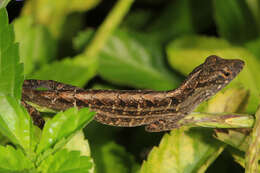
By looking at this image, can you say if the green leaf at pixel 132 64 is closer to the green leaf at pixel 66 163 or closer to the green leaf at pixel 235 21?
the green leaf at pixel 235 21

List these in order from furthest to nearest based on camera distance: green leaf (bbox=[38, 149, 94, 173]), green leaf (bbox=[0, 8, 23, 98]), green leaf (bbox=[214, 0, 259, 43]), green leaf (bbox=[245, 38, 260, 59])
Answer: green leaf (bbox=[214, 0, 259, 43]) → green leaf (bbox=[245, 38, 260, 59]) → green leaf (bbox=[0, 8, 23, 98]) → green leaf (bbox=[38, 149, 94, 173])

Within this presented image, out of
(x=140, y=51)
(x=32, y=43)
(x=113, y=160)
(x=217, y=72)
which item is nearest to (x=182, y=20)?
(x=140, y=51)

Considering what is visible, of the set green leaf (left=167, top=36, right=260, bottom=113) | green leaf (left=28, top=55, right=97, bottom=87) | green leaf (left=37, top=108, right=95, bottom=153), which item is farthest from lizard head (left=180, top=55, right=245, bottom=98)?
green leaf (left=37, top=108, right=95, bottom=153)

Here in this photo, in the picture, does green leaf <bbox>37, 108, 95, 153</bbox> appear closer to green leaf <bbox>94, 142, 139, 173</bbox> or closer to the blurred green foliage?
the blurred green foliage

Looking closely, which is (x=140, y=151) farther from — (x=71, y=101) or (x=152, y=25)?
(x=152, y=25)

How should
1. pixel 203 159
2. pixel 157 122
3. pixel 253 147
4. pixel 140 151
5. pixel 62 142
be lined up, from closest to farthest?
pixel 62 142 → pixel 253 147 → pixel 203 159 → pixel 157 122 → pixel 140 151

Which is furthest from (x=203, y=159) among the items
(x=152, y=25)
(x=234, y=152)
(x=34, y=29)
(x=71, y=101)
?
(x=152, y=25)
